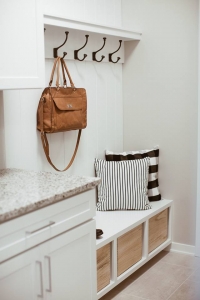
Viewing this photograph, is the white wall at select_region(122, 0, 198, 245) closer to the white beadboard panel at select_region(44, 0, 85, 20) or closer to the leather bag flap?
the white beadboard panel at select_region(44, 0, 85, 20)

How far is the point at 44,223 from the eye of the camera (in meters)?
1.85

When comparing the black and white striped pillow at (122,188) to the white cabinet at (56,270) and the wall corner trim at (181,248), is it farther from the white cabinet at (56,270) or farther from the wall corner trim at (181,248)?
the white cabinet at (56,270)

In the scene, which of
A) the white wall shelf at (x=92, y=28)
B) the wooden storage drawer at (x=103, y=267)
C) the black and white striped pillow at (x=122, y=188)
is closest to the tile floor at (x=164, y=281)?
the wooden storage drawer at (x=103, y=267)

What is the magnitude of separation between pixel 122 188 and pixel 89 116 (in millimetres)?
554

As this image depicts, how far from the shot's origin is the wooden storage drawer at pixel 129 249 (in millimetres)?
2719

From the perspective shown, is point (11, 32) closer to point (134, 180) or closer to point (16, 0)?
point (16, 0)

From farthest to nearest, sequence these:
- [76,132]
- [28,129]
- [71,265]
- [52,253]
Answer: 1. [76,132]
2. [28,129]
3. [71,265]
4. [52,253]

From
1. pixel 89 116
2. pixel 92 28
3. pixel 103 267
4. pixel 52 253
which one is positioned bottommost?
pixel 103 267

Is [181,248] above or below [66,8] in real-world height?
below

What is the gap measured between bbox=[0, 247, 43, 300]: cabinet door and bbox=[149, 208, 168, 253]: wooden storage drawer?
134 cm

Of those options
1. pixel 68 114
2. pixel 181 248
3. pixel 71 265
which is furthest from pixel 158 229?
pixel 71 265

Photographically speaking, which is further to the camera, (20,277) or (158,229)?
(158,229)

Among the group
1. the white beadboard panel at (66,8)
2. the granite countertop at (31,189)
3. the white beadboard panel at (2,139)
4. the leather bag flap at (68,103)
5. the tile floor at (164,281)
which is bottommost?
the tile floor at (164,281)

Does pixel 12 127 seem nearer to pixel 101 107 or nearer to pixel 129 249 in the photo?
pixel 101 107
